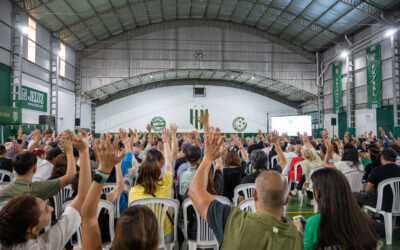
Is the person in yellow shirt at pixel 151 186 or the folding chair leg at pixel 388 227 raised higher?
the person in yellow shirt at pixel 151 186

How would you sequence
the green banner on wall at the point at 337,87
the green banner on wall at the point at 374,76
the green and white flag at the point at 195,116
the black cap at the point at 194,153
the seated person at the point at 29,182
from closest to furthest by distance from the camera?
the seated person at the point at 29,182
the black cap at the point at 194,153
the green banner on wall at the point at 374,76
the green banner on wall at the point at 337,87
the green and white flag at the point at 195,116

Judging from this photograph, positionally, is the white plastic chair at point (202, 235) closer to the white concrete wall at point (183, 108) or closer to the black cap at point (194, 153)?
the black cap at point (194, 153)

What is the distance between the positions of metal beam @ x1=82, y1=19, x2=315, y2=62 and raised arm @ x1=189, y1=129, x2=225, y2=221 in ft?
72.4

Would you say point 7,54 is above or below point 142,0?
below

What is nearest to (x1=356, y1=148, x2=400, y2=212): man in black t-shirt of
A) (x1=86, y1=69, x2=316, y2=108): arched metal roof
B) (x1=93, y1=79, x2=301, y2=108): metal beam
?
(x1=86, y1=69, x2=316, y2=108): arched metal roof

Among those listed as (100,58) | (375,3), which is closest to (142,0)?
(100,58)

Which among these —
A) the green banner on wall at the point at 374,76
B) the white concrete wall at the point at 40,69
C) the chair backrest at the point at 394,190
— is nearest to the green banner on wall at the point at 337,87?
the green banner on wall at the point at 374,76

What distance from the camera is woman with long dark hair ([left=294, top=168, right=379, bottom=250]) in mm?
1474

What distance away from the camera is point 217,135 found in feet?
5.25

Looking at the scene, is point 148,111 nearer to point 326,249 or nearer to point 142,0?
point 142,0

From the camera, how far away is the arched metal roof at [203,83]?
72.9ft

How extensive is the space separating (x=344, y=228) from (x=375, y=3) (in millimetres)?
18223

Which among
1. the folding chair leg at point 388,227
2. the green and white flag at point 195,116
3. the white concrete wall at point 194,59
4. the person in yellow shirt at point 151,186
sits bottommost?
the folding chair leg at point 388,227

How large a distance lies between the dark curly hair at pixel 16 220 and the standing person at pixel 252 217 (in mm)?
872
